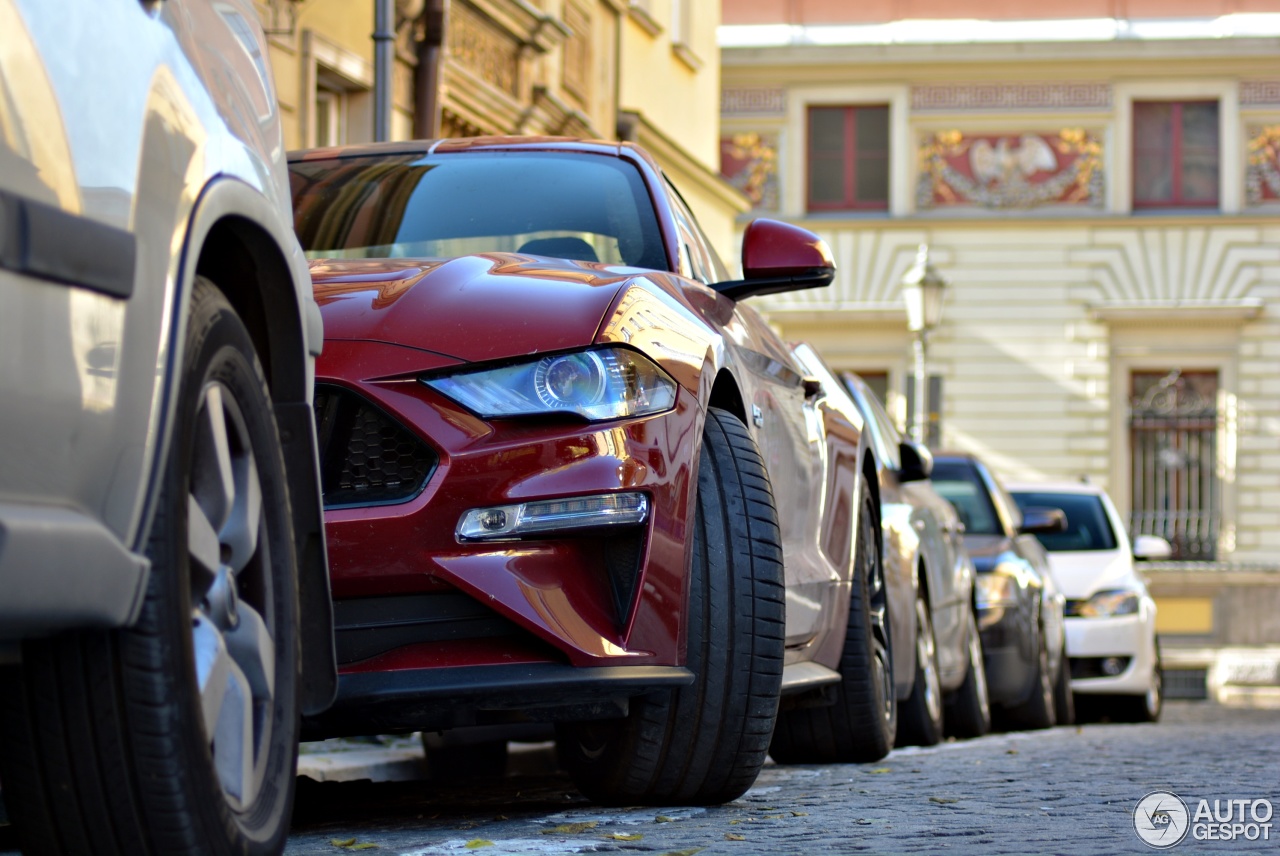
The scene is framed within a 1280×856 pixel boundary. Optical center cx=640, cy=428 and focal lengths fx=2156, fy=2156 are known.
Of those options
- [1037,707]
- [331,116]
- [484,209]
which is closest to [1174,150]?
[331,116]

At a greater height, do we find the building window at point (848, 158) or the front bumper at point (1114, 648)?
the building window at point (848, 158)

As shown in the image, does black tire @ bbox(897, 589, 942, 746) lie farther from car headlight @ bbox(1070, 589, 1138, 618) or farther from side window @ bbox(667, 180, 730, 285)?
car headlight @ bbox(1070, 589, 1138, 618)

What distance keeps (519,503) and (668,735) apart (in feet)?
2.01

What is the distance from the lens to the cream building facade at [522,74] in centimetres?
1251

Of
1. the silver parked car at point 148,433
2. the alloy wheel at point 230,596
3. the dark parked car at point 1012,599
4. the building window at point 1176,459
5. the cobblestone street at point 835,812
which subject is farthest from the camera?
the building window at point 1176,459

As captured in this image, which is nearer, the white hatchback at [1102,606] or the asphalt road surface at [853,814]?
the asphalt road surface at [853,814]

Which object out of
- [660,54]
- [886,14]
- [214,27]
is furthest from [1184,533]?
[214,27]

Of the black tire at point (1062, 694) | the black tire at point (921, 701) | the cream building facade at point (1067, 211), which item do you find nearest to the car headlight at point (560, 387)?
the black tire at point (921, 701)

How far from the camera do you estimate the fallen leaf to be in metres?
3.94

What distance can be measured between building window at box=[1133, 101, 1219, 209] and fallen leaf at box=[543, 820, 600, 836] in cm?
3654

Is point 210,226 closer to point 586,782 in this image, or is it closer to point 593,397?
point 593,397

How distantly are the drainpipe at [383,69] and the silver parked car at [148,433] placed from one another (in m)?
6.79

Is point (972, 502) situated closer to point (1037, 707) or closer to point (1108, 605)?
point (1037, 707)

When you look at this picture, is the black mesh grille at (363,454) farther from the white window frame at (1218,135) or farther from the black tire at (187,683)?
the white window frame at (1218,135)
